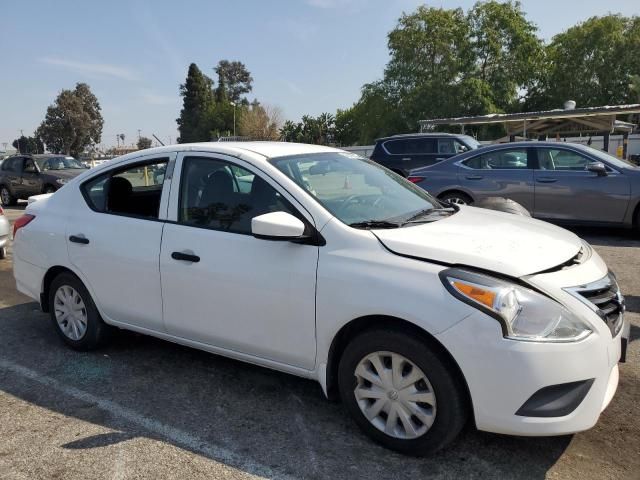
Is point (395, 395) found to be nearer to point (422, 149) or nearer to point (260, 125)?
point (422, 149)

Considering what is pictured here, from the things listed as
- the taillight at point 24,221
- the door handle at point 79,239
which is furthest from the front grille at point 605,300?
the taillight at point 24,221

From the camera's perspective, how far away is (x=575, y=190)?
840 centimetres

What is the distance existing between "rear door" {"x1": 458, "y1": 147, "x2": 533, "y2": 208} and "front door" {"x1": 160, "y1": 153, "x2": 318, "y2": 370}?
6.38m

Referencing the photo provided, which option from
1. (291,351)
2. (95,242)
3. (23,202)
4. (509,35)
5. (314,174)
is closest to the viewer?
(291,351)

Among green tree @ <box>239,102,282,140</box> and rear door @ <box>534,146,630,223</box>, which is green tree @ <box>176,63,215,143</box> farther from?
rear door @ <box>534,146,630,223</box>

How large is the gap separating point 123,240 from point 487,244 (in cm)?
247

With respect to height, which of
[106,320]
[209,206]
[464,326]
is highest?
[209,206]

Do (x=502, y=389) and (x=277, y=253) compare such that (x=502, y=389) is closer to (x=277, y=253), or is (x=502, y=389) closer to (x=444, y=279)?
(x=444, y=279)

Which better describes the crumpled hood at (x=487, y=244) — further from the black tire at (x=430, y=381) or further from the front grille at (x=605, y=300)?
the black tire at (x=430, y=381)

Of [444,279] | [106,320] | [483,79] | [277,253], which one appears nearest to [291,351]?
[277,253]

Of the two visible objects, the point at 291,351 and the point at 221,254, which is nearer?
the point at 291,351

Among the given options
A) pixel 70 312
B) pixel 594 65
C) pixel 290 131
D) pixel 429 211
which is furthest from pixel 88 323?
pixel 290 131

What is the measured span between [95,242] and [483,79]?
50917 millimetres

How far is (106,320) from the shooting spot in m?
4.12
